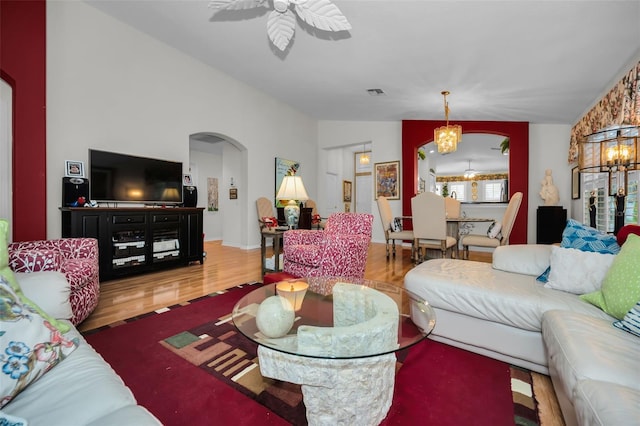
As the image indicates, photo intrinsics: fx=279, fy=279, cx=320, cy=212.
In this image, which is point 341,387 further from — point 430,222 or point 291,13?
point 430,222

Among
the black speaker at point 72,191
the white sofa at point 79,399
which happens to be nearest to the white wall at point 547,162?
the white sofa at point 79,399

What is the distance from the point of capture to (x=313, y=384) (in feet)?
3.48

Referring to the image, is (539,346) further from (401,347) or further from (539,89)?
(539,89)

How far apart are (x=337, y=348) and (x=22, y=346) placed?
95 centimetres

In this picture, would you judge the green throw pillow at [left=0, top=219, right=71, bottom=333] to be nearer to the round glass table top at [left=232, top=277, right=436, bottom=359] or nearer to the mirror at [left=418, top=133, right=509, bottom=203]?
the round glass table top at [left=232, top=277, right=436, bottom=359]

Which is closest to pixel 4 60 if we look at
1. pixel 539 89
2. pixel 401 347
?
pixel 401 347

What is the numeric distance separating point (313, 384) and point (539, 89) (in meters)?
5.07

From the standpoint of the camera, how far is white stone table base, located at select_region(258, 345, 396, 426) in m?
1.06

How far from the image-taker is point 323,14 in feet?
7.22

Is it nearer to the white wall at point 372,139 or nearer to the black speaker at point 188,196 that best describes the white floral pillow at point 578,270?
the black speaker at point 188,196

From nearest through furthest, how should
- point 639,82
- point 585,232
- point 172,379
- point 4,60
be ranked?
point 172,379 < point 585,232 < point 4,60 < point 639,82

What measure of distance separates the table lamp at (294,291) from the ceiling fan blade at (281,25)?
2.10 meters

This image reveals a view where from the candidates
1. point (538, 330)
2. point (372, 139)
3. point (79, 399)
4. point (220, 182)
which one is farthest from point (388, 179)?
point (79, 399)

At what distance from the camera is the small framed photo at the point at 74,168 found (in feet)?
10.3
